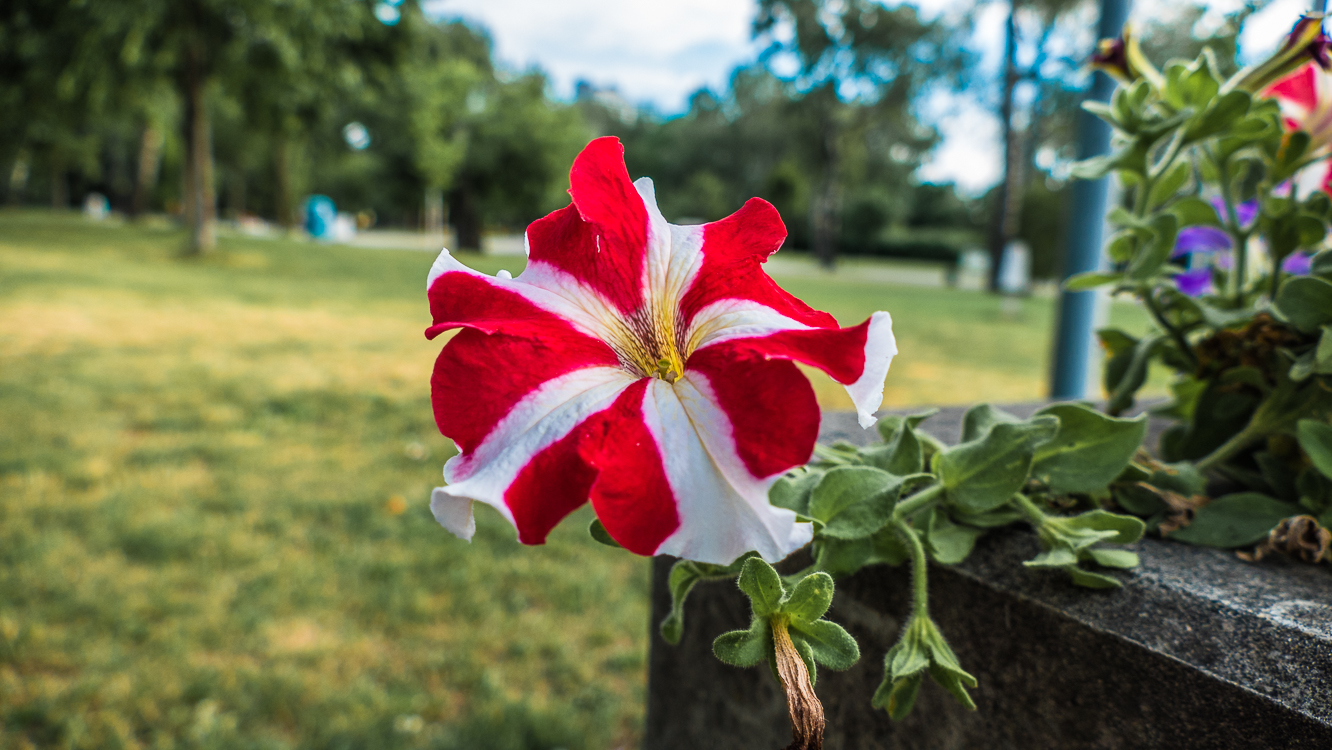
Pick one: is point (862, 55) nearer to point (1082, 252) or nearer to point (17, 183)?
point (1082, 252)

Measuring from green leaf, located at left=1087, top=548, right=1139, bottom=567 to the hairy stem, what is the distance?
33cm

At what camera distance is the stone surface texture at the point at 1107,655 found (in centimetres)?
52

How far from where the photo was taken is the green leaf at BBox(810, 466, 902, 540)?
51 cm

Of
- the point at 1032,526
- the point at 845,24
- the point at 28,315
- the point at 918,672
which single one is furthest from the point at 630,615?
the point at 845,24

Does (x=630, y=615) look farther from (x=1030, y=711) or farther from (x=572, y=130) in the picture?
(x=572, y=130)

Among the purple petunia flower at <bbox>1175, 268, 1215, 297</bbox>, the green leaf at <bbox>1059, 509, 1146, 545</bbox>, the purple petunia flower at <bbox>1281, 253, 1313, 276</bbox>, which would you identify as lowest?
the green leaf at <bbox>1059, 509, 1146, 545</bbox>

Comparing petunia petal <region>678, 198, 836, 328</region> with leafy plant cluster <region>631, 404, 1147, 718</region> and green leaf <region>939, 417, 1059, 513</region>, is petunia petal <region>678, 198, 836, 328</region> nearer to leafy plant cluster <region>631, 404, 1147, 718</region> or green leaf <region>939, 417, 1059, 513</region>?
leafy plant cluster <region>631, 404, 1147, 718</region>

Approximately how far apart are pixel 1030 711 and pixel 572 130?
2081 centimetres

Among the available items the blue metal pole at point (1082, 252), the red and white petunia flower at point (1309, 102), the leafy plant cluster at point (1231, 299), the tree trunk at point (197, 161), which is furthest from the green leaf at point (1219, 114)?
the tree trunk at point (197, 161)

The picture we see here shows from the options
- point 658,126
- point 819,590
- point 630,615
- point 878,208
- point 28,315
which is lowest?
point 630,615

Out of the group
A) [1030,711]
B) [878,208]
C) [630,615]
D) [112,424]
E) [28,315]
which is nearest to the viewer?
[1030,711]

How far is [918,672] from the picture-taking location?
1.62 feet

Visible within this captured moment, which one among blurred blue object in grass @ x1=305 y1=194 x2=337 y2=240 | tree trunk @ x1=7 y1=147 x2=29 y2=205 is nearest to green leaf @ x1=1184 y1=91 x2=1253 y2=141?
blurred blue object in grass @ x1=305 y1=194 x2=337 y2=240

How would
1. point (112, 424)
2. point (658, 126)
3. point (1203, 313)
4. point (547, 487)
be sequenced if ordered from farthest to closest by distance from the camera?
point (658, 126) < point (112, 424) < point (1203, 313) < point (547, 487)
